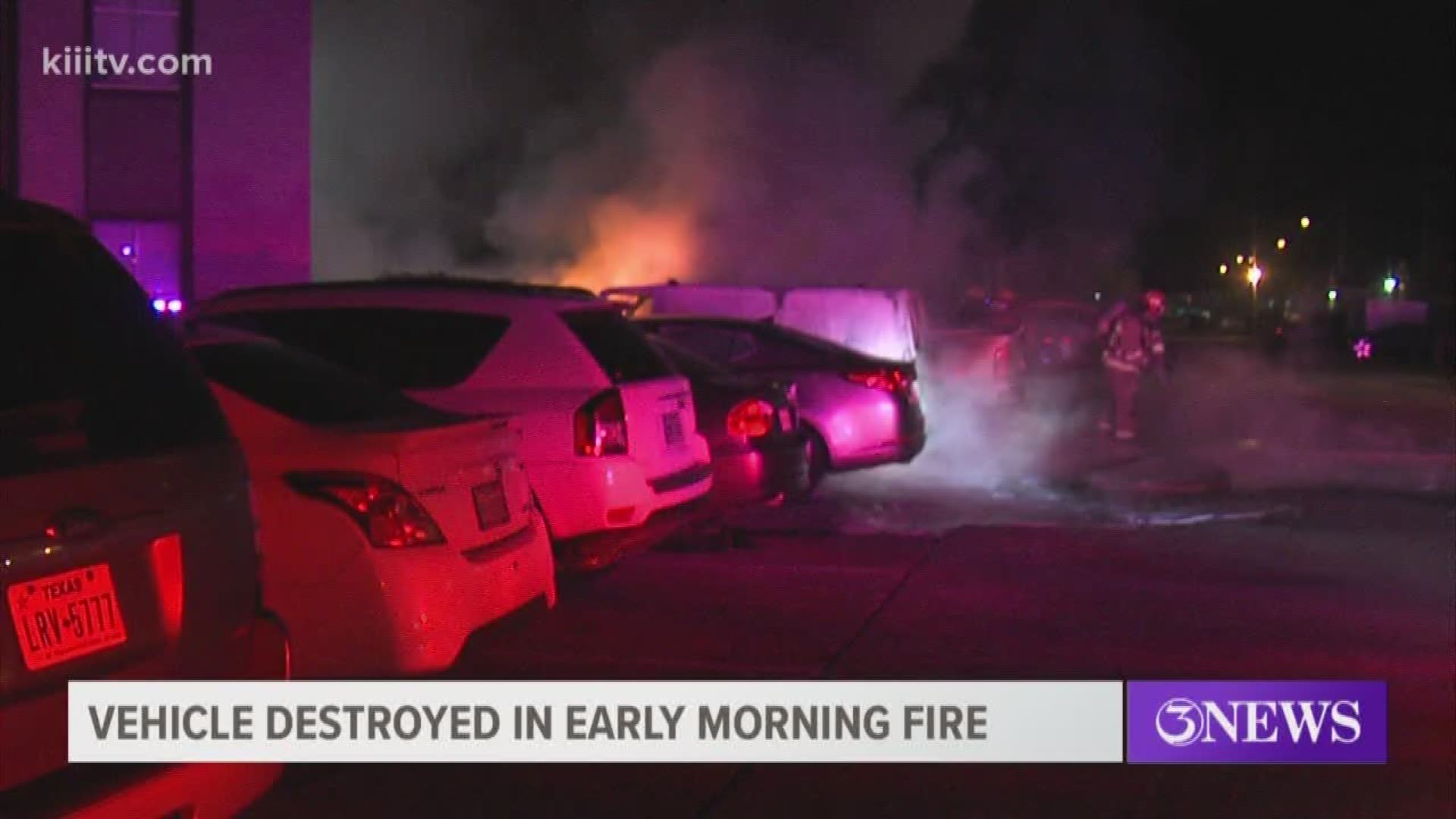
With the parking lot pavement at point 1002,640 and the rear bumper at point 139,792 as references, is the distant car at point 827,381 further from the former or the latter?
the rear bumper at point 139,792

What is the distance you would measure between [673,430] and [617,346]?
0.50 meters

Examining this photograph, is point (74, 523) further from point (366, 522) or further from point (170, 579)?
point (366, 522)

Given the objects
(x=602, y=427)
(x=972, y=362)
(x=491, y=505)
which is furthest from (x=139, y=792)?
(x=972, y=362)

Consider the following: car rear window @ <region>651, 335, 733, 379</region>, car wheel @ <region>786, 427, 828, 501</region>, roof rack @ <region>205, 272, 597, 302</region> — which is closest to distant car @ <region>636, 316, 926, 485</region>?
car wheel @ <region>786, 427, 828, 501</region>

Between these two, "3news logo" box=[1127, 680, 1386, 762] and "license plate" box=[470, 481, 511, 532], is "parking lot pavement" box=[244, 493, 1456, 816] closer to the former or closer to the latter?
"3news logo" box=[1127, 680, 1386, 762]

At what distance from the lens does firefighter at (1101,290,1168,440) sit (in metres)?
18.4

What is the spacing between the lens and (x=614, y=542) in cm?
839

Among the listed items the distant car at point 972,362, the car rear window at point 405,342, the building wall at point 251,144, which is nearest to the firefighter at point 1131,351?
the distant car at point 972,362

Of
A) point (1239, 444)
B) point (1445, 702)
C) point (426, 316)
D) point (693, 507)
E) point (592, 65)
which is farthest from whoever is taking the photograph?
point (592, 65)

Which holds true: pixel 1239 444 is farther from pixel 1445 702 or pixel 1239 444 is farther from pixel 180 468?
pixel 180 468

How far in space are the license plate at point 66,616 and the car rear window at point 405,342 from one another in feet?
15.1

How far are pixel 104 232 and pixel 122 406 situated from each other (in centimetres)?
1419

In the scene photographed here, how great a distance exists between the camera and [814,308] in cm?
1639

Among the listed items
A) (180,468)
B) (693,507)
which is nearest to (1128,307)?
(693,507)
